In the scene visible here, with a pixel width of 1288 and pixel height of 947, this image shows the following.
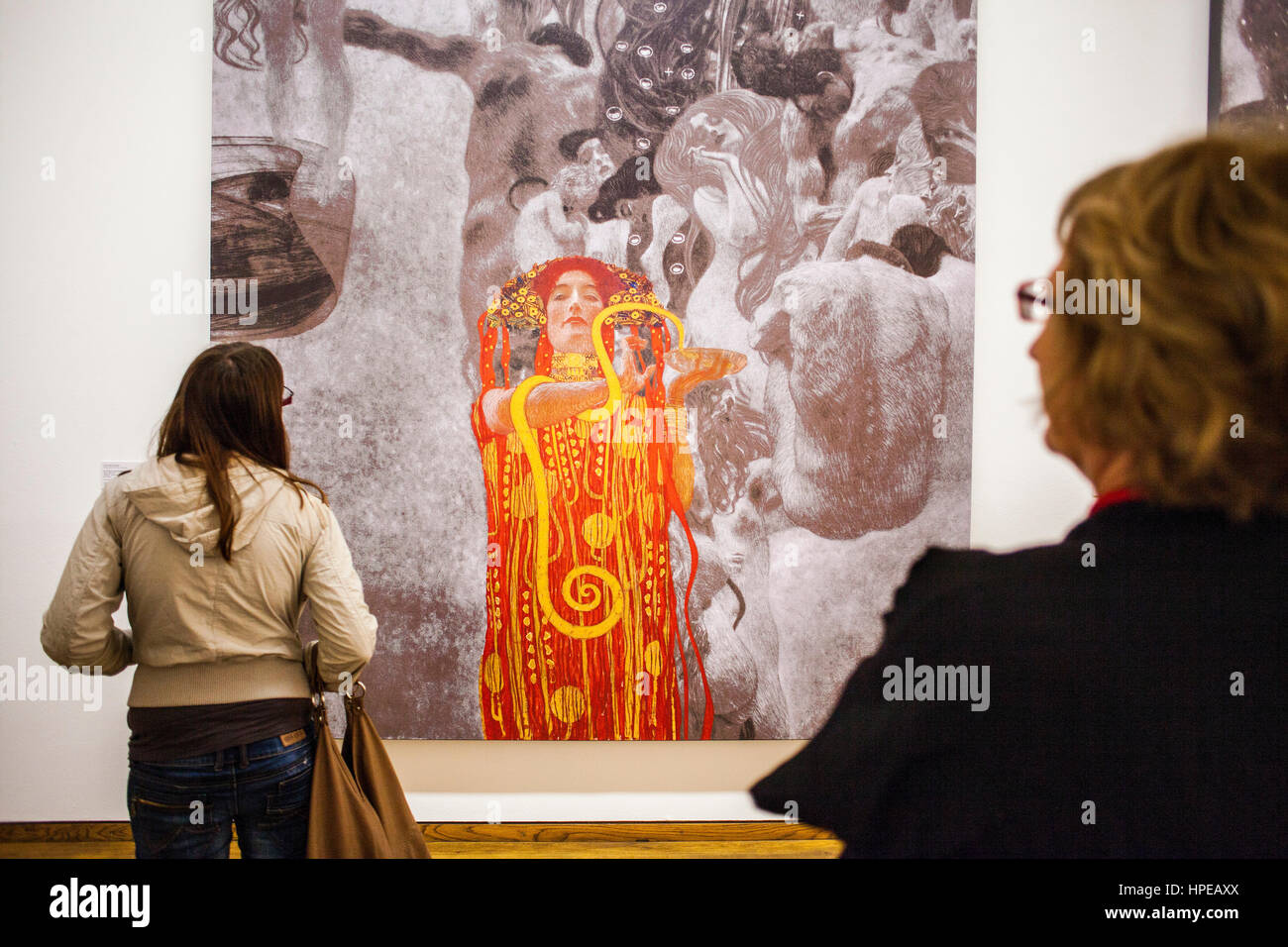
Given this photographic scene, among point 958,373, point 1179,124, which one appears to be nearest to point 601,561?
point 958,373

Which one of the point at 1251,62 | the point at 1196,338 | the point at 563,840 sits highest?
the point at 1251,62

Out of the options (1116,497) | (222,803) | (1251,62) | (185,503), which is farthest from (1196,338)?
(1251,62)

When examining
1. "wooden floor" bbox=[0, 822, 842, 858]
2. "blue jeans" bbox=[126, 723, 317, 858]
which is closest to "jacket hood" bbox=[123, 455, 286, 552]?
"blue jeans" bbox=[126, 723, 317, 858]

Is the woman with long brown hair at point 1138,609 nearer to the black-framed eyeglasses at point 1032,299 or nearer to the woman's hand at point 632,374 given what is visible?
the black-framed eyeglasses at point 1032,299

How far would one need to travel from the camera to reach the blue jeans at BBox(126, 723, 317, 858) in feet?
4.87

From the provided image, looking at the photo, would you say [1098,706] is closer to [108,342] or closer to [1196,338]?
[1196,338]

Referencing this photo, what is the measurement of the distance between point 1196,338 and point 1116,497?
132 mm

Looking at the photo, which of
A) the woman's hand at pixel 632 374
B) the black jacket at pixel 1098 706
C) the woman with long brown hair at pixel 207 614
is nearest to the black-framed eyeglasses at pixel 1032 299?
the black jacket at pixel 1098 706

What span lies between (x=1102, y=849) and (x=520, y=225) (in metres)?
2.59

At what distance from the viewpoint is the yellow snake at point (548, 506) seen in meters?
2.78

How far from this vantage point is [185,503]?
1482 mm

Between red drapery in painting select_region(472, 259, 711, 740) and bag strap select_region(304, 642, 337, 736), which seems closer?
bag strap select_region(304, 642, 337, 736)

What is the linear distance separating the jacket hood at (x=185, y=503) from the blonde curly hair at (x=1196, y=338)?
1.43m

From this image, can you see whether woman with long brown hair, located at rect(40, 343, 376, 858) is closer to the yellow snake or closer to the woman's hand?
the yellow snake
